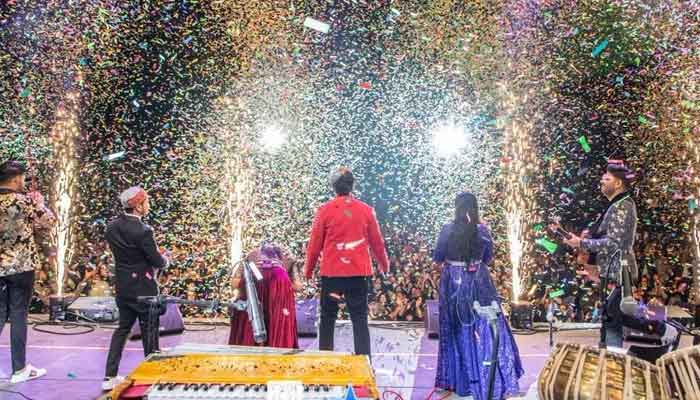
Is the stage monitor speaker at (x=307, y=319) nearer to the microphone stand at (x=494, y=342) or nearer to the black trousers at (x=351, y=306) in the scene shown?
the black trousers at (x=351, y=306)

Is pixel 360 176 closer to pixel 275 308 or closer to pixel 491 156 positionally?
pixel 491 156

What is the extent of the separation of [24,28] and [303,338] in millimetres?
5175

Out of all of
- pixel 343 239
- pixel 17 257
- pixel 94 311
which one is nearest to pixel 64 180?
pixel 94 311

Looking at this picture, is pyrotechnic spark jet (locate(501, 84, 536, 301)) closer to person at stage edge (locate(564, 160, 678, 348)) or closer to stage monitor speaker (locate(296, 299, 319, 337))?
stage monitor speaker (locate(296, 299, 319, 337))

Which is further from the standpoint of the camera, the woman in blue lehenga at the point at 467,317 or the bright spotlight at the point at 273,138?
the bright spotlight at the point at 273,138

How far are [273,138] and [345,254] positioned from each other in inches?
137

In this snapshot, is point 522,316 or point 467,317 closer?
point 467,317

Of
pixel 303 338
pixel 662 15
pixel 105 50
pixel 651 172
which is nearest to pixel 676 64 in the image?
pixel 662 15

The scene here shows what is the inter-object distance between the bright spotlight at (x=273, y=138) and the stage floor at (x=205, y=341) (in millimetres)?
2225

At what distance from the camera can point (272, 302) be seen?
14.4 feet

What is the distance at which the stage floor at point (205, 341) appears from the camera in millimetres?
4379


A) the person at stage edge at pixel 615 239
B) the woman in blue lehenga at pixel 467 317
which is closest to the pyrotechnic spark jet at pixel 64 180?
the woman in blue lehenga at pixel 467 317

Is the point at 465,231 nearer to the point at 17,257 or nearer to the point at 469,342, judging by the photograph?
the point at 469,342

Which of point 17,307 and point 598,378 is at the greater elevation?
point 598,378
